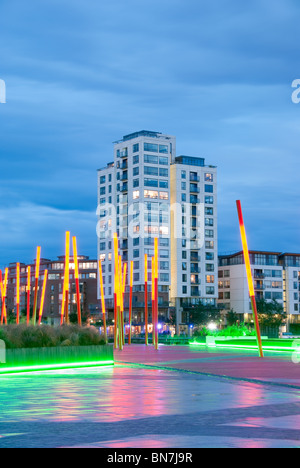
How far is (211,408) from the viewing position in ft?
41.4

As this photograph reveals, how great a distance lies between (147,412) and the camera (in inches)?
474

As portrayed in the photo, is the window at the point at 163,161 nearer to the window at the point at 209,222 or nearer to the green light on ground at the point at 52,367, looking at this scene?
the window at the point at 209,222

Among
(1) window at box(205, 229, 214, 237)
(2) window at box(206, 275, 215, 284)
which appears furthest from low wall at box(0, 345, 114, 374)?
(2) window at box(206, 275, 215, 284)

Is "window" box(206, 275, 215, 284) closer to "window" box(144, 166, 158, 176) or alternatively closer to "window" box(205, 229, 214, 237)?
"window" box(205, 229, 214, 237)

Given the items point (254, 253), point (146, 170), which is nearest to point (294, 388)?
point (146, 170)

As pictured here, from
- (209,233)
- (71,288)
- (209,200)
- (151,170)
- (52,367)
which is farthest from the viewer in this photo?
(71,288)

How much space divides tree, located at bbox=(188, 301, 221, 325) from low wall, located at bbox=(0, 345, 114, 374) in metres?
90.6

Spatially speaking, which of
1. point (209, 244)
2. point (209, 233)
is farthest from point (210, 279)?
point (209, 233)

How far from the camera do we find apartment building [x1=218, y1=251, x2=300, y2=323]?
131 meters

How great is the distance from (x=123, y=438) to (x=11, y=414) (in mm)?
3241

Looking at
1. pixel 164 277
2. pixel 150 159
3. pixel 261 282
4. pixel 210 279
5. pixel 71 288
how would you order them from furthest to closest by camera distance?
pixel 71 288 < pixel 261 282 < pixel 210 279 < pixel 164 277 < pixel 150 159

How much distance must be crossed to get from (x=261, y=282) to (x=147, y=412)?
124 m

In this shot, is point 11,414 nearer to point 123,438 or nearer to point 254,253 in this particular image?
point 123,438

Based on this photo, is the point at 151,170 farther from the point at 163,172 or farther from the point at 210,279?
the point at 210,279
